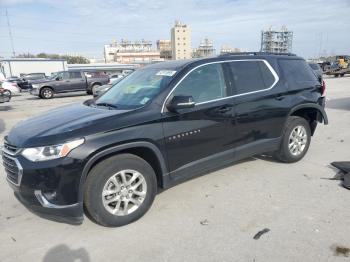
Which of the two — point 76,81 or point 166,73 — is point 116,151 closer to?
point 166,73

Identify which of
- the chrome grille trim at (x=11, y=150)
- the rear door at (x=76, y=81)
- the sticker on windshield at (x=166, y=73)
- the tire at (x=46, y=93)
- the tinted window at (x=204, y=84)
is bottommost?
the tire at (x=46, y=93)

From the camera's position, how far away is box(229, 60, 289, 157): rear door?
440 cm

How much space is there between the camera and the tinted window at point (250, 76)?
4465 millimetres

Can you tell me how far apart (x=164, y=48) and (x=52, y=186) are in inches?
5533

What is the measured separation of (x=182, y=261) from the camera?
9.59ft

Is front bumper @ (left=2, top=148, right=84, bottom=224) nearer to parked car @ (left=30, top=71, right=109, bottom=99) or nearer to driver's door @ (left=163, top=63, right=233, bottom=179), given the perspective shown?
driver's door @ (left=163, top=63, right=233, bottom=179)

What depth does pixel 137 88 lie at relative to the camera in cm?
429

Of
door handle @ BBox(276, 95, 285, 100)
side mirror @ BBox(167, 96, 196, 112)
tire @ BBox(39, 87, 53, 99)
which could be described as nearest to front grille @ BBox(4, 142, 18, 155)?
side mirror @ BBox(167, 96, 196, 112)

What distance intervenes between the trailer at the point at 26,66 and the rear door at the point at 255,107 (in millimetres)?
52807

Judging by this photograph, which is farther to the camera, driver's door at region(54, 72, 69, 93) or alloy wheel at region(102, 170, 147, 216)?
driver's door at region(54, 72, 69, 93)

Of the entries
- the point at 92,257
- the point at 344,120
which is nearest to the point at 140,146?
the point at 92,257

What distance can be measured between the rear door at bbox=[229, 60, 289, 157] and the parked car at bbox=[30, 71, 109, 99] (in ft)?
56.4

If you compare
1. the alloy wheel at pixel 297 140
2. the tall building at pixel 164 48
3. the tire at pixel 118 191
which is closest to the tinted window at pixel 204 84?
the tire at pixel 118 191

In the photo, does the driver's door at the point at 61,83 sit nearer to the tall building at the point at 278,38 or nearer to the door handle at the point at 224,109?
the door handle at the point at 224,109
